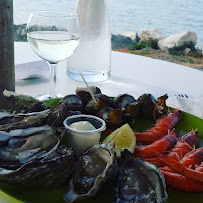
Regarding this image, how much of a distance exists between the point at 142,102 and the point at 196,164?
0.90ft

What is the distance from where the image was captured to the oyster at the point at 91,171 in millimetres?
614

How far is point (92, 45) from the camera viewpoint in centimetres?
126

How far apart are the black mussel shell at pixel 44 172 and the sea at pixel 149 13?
20.5 feet

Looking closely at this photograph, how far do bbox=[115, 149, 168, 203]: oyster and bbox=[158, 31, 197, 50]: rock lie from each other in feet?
19.1

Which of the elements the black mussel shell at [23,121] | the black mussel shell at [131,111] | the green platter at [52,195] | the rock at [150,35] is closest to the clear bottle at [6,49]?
the black mussel shell at [23,121]

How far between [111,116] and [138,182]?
11.4 inches

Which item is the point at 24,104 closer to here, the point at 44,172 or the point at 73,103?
the point at 73,103

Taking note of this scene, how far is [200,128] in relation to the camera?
0.98m

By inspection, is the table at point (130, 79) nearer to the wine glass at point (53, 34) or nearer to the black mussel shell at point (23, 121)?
the wine glass at point (53, 34)

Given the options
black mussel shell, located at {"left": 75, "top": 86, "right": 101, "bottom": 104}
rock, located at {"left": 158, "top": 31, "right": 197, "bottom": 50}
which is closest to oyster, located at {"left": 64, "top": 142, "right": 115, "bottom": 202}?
black mussel shell, located at {"left": 75, "top": 86, "right": 101, "bottom": 104}

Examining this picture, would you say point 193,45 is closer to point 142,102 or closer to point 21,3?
point 21,3

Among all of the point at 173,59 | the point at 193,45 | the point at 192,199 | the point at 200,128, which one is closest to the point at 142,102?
the point at 200,128

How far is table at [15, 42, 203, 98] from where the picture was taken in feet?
4.01

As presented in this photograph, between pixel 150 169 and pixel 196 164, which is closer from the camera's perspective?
pixel 150 169
